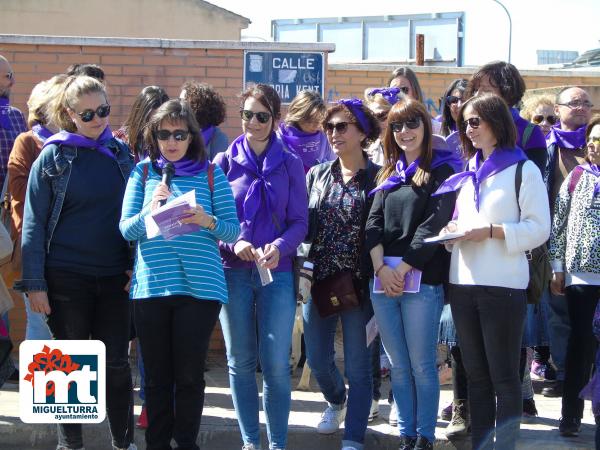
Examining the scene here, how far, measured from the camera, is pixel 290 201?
206 inches

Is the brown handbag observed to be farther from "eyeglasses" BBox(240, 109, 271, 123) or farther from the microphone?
the microphone

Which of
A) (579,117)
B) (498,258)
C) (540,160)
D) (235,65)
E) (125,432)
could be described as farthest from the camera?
(235,65)

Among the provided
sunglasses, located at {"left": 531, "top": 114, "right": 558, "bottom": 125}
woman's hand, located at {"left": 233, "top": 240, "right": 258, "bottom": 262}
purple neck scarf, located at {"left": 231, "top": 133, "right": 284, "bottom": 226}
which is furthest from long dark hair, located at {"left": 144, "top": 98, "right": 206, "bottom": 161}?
sunglasses, located at {"left": 531, "top": 114, "right": 558, "bottom": 125}

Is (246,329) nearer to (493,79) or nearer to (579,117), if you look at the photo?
(493,79)

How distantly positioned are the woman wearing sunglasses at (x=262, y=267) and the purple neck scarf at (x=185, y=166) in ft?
1.24

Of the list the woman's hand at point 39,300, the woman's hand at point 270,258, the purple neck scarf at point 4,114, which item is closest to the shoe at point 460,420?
the woman's hand at point 270,258

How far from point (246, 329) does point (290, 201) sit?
760mm

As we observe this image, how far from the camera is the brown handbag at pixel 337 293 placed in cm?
526

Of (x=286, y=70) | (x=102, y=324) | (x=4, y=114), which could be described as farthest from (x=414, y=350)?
(x=4, y=114)

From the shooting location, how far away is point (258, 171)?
17.3 ft

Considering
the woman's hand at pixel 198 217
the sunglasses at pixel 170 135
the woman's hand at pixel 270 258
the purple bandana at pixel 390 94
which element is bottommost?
the woman's hand at pixel 270 258

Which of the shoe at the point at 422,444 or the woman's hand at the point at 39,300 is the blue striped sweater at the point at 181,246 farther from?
the shoe at the point at 422,444

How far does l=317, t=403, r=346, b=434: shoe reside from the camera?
18.7ft

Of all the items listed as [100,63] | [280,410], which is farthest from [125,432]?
[100,63]
